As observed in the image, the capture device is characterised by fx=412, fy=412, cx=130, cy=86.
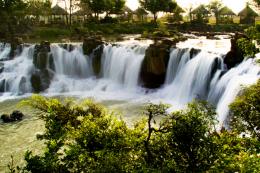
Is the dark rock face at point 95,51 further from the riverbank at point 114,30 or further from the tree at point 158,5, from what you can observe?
the tree at point 158,5

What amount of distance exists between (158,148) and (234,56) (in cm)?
2173

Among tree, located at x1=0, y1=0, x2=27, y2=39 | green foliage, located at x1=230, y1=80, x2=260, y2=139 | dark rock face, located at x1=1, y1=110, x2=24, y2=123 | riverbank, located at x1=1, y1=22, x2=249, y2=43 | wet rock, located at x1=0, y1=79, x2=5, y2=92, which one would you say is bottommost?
dark rock face, located at x1=1, y1=110, x2=24, y2=123

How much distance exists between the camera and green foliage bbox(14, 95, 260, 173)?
991 cm

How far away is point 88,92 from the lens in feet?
124

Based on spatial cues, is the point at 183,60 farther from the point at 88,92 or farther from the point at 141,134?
the point at 141,134

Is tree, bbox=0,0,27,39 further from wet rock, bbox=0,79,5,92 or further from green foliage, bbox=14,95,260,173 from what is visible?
green foliage, bbox=14,95,260,173

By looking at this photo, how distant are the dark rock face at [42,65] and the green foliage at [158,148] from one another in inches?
1101

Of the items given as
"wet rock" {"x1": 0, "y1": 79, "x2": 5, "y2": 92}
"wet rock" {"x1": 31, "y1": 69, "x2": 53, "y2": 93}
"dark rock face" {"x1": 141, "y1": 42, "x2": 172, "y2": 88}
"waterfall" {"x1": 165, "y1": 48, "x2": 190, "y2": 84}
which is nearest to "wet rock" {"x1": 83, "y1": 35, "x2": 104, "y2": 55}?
"wet rock" {"x1": 31, "y1": 69, "x2": 53, "y2": 93}

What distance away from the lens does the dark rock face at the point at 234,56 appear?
101 ft

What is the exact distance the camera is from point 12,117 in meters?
28.9

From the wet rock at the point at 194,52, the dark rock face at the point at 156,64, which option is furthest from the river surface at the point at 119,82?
the dark rock face at the point at 156,64

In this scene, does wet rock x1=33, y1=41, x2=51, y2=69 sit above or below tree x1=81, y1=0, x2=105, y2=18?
below

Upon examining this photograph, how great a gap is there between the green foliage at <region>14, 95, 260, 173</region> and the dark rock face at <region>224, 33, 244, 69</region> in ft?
65.1

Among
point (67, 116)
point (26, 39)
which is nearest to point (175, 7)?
point (26, 39)
